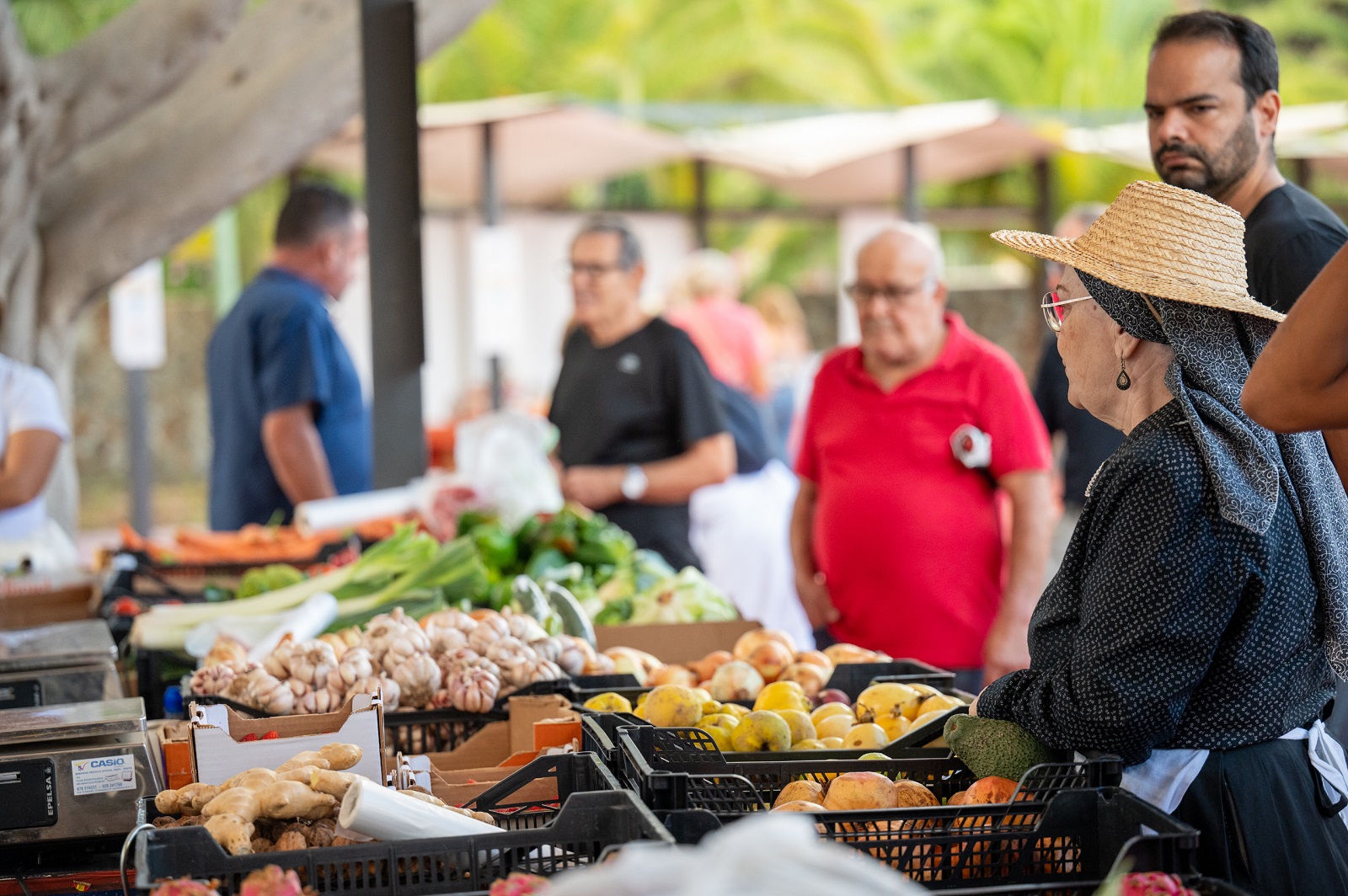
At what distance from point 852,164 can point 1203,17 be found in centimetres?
944

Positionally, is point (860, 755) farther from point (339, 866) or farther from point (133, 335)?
point (133, 335)

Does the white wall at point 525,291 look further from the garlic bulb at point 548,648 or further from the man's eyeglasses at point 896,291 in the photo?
the garlic bulb at point 548,648

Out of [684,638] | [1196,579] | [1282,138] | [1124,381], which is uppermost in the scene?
[1282,138]

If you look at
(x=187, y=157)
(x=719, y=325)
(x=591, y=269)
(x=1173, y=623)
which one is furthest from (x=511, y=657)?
(x=719, y=325)

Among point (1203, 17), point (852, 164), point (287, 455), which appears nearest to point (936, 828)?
point (1203, 17)

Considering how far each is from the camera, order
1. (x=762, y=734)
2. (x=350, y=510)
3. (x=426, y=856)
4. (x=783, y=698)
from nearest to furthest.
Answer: (x=426, y=856), (x=762, y=734), (x=783, y=698), (x=350, y=510)

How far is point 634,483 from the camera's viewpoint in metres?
5.10

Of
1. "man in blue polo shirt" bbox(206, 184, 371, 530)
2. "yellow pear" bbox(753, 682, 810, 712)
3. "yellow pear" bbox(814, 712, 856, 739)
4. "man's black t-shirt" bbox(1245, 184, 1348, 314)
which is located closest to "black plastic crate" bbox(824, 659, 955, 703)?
"yellow pear" bbox(753, 682, 810, 712)

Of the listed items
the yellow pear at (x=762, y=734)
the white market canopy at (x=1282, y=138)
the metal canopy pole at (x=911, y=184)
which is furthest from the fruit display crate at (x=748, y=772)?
the white market canopy at (x=1282, y=138)

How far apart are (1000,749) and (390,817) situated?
92 centimetres

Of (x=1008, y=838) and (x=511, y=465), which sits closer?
(x=1008, y=838)

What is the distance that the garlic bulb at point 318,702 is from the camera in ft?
9.03

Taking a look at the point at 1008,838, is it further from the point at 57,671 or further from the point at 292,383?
the point at 292,383

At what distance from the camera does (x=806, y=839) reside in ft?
3.53
